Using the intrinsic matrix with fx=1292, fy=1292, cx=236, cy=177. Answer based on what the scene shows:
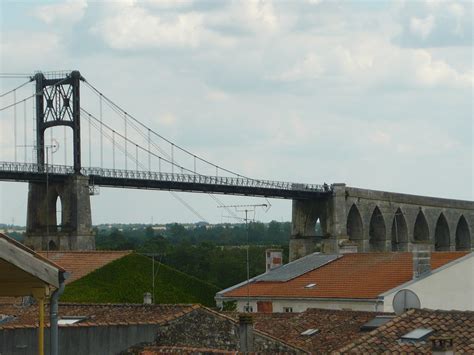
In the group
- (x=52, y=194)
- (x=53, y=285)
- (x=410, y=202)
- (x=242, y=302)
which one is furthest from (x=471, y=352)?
(x=410, y=202)

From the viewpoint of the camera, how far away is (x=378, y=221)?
82625mm

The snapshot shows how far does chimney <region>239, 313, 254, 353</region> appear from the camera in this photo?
54.1 ft

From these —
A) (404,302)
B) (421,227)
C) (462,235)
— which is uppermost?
(421,227)

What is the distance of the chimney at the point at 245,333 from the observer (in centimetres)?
1650

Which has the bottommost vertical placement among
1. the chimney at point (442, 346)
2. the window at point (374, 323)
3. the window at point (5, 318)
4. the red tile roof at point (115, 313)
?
the window at point (374, 323)

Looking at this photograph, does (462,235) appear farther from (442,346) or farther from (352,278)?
(442,346)

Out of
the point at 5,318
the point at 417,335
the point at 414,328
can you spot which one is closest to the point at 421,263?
the point at 5,318

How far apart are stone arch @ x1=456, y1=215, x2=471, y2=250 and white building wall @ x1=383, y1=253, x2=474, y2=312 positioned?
66537 mm

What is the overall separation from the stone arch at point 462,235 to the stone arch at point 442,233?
2.73 meters

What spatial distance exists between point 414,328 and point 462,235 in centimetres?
8169

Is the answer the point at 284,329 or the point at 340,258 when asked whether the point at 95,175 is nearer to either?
the point at 340,258

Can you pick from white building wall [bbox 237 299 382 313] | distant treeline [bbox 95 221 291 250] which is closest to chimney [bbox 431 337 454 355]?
white building wall [bbox 237 299 382 313]

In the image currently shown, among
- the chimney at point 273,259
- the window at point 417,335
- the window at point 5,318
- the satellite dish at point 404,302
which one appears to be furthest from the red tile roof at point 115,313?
the chimney at point 273,259

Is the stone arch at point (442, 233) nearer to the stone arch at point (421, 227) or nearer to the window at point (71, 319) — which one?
the stone arch at point (421, 227)
